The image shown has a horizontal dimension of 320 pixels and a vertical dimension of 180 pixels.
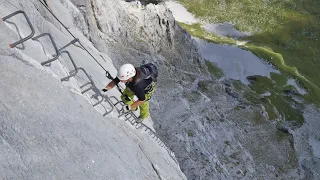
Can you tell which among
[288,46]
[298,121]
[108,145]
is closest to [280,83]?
[298,121]

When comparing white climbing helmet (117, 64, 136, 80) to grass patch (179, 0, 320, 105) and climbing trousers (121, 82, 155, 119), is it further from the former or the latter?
grass patch (179, 0, 320, 105)

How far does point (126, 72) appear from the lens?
17281mm

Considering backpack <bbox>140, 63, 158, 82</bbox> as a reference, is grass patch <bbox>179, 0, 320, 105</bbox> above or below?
below

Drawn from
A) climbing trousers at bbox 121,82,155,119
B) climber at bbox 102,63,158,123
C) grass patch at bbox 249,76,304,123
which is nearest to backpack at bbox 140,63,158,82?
climber at bbox 102,63,158,123

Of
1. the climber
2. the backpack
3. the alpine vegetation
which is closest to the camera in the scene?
the alpine vegetation

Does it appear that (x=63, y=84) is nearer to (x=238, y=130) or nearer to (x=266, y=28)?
(x=238, y=130)

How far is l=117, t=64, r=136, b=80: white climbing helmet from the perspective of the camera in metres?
17.2

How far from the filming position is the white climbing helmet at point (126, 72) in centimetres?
1722

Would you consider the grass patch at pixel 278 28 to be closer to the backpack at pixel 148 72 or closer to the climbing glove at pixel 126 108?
the climbing glove at pixel 126 108

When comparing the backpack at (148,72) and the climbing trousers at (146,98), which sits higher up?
the backpack at (148,72)

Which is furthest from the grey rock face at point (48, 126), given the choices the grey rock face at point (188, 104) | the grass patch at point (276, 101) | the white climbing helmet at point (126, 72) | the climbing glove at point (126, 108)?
the grass patch at point (276, 101)

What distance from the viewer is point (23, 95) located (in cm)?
1110

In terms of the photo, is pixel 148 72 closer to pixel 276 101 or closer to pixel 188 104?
pixel 188 104

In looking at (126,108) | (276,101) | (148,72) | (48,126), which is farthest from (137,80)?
(276,101)
